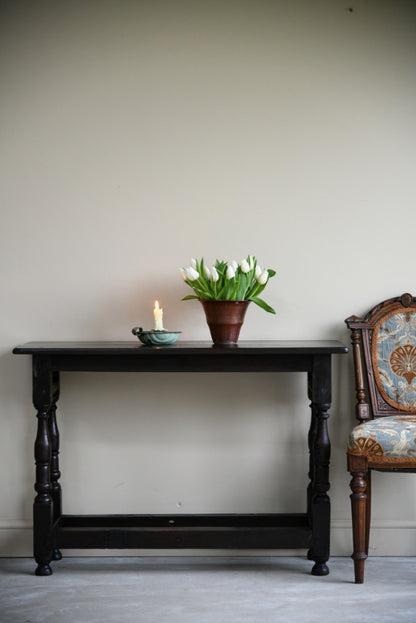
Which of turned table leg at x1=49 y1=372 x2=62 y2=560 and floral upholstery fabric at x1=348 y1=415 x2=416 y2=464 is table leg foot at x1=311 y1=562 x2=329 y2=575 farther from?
turned table leg at x1=49 y1=372 x2=62 y2=560

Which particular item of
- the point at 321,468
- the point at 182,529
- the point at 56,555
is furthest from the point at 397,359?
the point at 56,555

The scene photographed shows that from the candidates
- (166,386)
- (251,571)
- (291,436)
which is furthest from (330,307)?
(251,571)

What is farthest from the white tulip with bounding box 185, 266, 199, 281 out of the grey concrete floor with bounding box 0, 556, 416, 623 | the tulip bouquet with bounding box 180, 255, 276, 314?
the grey concrete floor with bounding box 0, 556, 416, 623

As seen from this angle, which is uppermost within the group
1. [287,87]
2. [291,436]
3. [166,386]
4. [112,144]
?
[287,87]

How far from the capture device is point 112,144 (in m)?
3.06

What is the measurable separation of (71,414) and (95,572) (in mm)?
660

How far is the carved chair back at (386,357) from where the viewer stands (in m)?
2.94

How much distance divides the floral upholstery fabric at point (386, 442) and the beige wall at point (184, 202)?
436mm

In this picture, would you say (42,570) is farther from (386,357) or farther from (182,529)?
(386,357)

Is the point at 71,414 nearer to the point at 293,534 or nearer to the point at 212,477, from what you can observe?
the point at 212,477

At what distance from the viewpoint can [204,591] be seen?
260 centimetres

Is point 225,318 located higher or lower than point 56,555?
higher

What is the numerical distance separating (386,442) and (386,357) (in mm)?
472

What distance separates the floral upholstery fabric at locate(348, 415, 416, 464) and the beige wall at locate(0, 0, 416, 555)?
44cm
